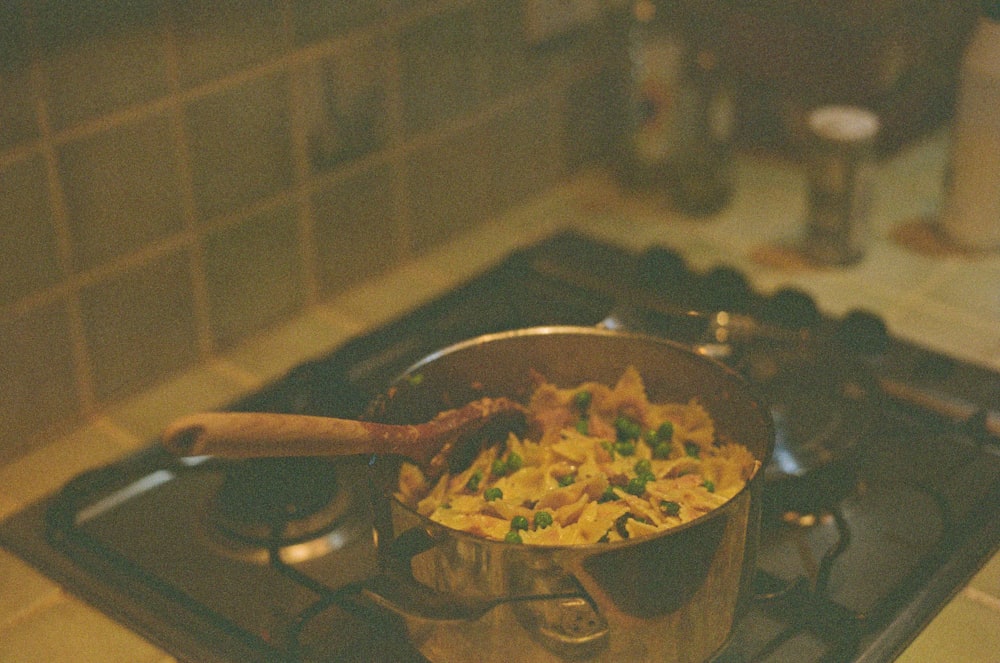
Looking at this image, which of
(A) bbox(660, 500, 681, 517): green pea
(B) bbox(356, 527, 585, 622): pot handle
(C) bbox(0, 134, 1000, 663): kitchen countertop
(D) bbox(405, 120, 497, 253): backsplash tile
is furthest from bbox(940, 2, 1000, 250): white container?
(B) bbox(356, 527, 585, 622): pot handle

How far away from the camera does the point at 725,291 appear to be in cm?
114

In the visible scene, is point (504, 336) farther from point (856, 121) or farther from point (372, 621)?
point (856, 121)

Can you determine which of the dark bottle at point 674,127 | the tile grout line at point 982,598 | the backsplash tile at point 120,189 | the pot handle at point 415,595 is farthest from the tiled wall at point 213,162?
the tile grout line at point 982,598

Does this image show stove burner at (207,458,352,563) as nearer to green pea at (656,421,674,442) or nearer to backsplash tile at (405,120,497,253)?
green pea at (656,421,674,442)

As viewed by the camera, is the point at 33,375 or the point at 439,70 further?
the point at 439,70

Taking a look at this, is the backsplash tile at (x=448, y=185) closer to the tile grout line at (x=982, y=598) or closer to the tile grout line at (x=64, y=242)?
the tile grout line at (x=64, y=242)

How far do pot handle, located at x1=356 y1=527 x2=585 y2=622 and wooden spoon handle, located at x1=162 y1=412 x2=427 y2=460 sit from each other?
7 centimetres

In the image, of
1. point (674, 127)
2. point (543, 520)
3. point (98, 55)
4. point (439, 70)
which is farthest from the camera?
point (674, 127)

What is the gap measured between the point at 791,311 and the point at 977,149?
1.17 feet

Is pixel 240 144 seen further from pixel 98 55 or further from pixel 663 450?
pixel 663 450

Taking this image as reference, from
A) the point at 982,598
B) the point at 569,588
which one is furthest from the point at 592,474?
the point at 982,598

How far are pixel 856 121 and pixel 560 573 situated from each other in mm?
825

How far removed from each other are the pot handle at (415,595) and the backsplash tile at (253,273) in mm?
511

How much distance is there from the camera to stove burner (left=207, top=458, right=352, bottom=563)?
2.95 feet
